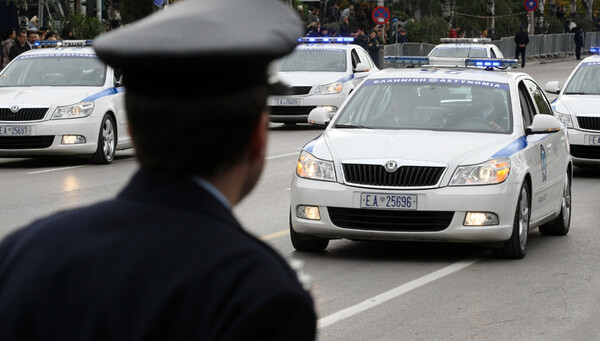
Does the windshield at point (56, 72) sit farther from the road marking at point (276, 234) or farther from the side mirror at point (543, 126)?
the side mirror at point (543, 126)

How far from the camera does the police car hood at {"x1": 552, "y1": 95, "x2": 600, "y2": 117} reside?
1642 cm

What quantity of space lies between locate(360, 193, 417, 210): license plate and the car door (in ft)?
4.05

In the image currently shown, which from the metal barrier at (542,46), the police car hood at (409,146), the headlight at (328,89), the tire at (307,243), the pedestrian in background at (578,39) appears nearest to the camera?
the police car hood at (409,146)

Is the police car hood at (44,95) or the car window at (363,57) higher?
the police car hood at (44,95)

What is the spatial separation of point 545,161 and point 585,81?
7.36 metres

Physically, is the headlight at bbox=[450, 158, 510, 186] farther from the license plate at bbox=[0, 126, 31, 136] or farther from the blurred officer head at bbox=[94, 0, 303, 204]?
the license plate at bbox=[0, 126, 31, 136]

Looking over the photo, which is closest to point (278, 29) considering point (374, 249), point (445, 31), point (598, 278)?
point (598, 278)

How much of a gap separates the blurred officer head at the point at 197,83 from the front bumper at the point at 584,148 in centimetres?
1461

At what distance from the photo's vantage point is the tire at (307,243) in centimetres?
990

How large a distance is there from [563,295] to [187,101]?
6.74m

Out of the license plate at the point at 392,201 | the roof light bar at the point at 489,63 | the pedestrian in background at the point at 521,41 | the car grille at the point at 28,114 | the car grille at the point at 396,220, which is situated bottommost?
the pedestrian in background at the point at 521,41

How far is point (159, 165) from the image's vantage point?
1982 mm

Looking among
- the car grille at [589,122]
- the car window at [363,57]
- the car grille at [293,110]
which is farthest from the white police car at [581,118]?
the car window at [363,57]

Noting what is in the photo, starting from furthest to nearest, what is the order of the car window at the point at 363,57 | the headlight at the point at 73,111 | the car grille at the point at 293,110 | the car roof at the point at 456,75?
the car window at the point at 363,57
the car grille at the point at 293,110
the headlight at the point at 73,111
the car roof at the point at 456,75
